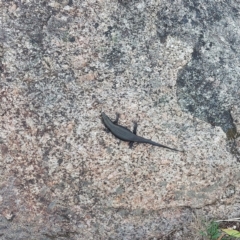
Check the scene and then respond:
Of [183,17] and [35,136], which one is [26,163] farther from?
[183,17]

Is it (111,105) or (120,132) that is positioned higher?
(111,105)

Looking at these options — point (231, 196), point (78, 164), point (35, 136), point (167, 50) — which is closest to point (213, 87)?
point (167, 50)

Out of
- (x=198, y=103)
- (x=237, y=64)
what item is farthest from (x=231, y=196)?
(x=237, y=64)

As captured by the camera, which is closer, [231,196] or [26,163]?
[26,163]

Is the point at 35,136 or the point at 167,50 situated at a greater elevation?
the point at 167,50

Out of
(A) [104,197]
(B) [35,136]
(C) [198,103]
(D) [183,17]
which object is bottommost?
(A) [104,197]

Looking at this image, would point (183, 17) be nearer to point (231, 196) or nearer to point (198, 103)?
point (198, 103)
